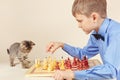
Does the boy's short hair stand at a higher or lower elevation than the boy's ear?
higher

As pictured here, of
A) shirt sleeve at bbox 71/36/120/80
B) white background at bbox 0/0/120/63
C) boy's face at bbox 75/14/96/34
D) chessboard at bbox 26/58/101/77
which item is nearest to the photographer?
shirt sleeve at bbox 71/36/120/80

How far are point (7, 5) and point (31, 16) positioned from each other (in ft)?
A: 0.51

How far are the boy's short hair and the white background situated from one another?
21.5 inches

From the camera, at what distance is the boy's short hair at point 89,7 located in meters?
0.88

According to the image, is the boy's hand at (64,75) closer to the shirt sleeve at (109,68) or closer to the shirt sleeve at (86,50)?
the shirt sleeve at (109,68)

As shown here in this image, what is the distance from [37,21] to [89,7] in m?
0.61

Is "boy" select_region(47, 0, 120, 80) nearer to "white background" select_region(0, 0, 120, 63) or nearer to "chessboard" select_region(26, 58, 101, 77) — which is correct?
"chessboard" select_region(26, 58, 101, 77)

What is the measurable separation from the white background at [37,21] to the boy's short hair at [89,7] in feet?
1.79

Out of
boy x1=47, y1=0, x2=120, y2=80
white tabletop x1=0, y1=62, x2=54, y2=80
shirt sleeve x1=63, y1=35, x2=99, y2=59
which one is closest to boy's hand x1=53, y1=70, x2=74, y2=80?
boy x1=47, y1=0, x2=120, y2=80

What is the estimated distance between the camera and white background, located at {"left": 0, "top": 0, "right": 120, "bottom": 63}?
4.72 feet

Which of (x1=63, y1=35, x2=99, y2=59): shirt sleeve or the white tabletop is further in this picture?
(x1=63, y1=35, x2=99, y2=59): shirt sleeve

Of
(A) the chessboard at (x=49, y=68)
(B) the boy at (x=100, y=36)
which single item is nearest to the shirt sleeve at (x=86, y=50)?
(A) the chessboard at (x=49, y=68)

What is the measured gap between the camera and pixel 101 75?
80 cm

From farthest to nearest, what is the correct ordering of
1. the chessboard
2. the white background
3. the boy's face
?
the white background, the chessboard, the boy's face
